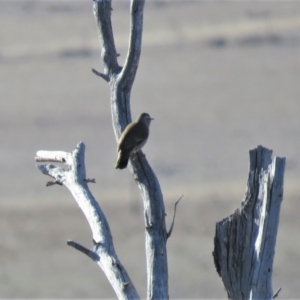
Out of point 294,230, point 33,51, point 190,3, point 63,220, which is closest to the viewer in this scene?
point 294,230

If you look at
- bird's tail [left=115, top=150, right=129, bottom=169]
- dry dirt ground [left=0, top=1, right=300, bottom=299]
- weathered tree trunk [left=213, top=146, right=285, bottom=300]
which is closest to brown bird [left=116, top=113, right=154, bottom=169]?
bird's tail [left=115, top=150, right=129, bottom=169]

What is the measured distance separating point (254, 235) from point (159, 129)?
1920 centimetres

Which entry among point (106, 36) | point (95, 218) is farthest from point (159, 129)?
point (95, 218)

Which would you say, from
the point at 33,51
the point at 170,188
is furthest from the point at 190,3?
the point at 170,188

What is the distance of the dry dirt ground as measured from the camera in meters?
16.1

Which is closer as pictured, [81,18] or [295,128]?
[295,128]

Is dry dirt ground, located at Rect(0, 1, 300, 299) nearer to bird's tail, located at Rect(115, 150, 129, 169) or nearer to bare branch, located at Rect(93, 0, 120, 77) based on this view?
bird's tail, located at Rect(115, 150, 129, 169)

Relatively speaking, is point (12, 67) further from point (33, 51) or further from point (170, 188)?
point (170, 188)

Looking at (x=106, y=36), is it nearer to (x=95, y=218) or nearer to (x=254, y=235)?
(x=95, y=218)

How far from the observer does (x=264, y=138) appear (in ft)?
72.1

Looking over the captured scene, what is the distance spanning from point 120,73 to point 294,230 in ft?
40.4

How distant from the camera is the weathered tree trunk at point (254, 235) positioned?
452cm

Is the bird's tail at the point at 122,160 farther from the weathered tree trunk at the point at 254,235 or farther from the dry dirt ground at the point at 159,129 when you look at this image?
the dry dirt ground at the point at 159,129

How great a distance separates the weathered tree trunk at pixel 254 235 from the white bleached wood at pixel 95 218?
456 millimetres
